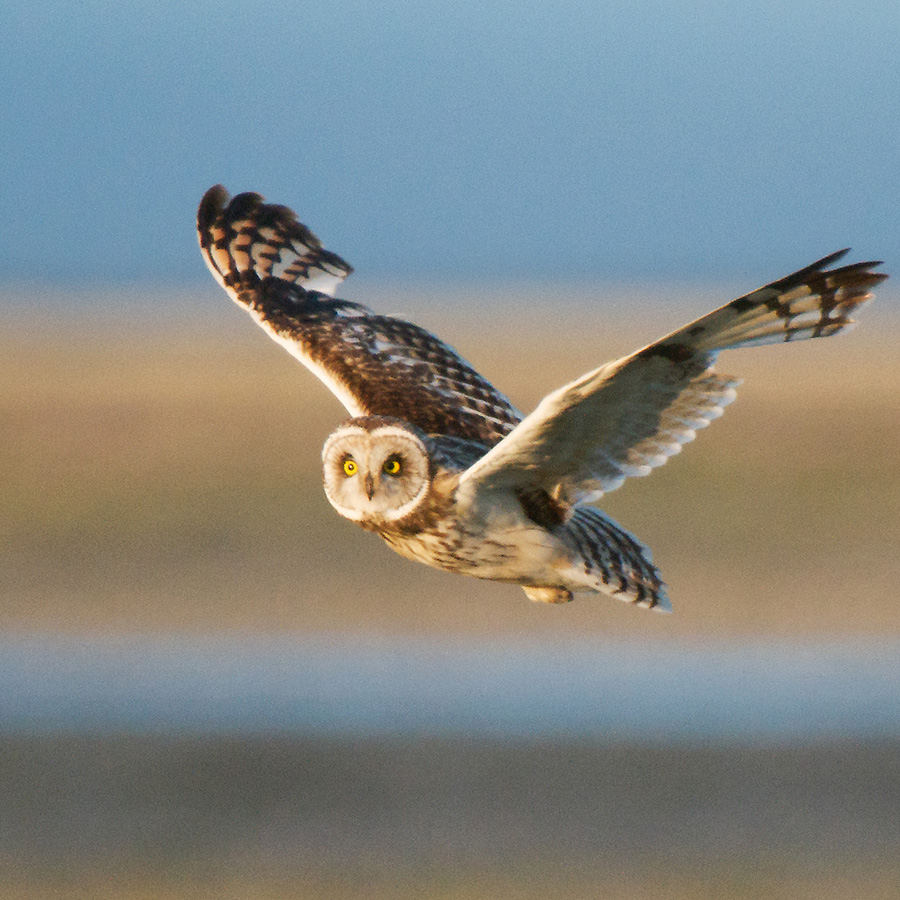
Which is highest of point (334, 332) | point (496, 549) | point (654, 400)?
point (334, 332)

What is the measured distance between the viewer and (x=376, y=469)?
4430mm

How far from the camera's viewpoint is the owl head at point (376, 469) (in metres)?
4.43

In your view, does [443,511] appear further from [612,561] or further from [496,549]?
[612,561]

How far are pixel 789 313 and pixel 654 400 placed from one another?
1.07 ft

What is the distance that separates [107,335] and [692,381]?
3032 cm

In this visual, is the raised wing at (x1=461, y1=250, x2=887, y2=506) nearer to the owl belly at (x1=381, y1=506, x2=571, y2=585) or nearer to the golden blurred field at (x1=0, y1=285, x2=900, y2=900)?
the owl belly at (x1=381, y1=506, x2=571, y2=585)

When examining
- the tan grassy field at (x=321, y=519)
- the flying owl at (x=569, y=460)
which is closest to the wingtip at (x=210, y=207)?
the flying owl at (x=569, y=460)

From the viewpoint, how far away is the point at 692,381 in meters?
4.44

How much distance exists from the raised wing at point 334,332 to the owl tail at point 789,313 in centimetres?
97

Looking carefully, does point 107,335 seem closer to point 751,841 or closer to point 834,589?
point 834,589

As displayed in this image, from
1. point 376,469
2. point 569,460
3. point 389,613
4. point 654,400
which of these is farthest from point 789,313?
point 389,613

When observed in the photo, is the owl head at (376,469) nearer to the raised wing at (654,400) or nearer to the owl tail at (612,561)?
the raised wing at (654,400)

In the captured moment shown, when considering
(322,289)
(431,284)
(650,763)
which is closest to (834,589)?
(650,763)

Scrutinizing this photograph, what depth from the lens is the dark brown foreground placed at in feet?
65.5
